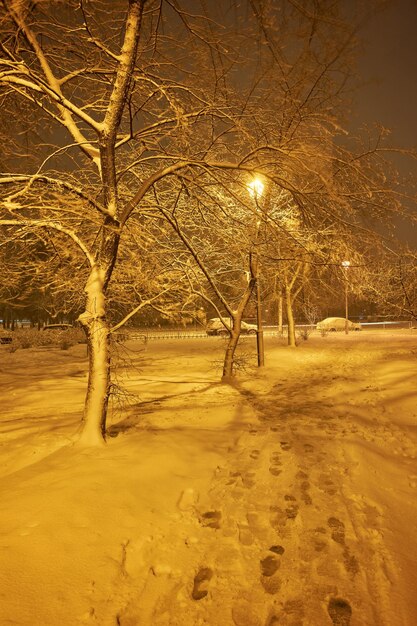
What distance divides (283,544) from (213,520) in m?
0.71

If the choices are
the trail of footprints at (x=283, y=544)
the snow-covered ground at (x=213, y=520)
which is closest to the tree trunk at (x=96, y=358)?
the snow-covered ground at (x=213, y=520)

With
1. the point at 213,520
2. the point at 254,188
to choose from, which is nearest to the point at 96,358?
the point at 213,520

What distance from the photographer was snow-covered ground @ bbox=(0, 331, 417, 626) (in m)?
2.60

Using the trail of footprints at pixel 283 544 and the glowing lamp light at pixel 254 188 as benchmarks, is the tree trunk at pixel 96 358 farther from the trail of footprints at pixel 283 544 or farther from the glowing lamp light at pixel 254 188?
the glowing lamp light at pixel 254 188

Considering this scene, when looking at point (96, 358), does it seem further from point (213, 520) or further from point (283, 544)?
point (283, 544)

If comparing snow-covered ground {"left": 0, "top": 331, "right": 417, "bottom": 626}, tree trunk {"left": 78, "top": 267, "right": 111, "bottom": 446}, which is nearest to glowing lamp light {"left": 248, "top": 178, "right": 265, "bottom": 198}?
tree trunk {"left": 78, "top": 267, "right": 111, "bottom": 446}

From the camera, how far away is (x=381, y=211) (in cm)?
508

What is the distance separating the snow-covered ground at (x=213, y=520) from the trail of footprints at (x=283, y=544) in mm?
12

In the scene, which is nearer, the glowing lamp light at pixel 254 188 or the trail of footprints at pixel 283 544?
the trail of footprints at pixel 283 544

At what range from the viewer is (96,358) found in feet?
18.3

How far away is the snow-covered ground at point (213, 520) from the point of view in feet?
8.52

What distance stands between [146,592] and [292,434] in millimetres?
4055

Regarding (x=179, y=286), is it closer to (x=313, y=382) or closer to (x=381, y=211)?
(x=381, y=211)

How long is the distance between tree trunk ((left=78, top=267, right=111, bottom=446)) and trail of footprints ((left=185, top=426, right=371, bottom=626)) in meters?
1.92
